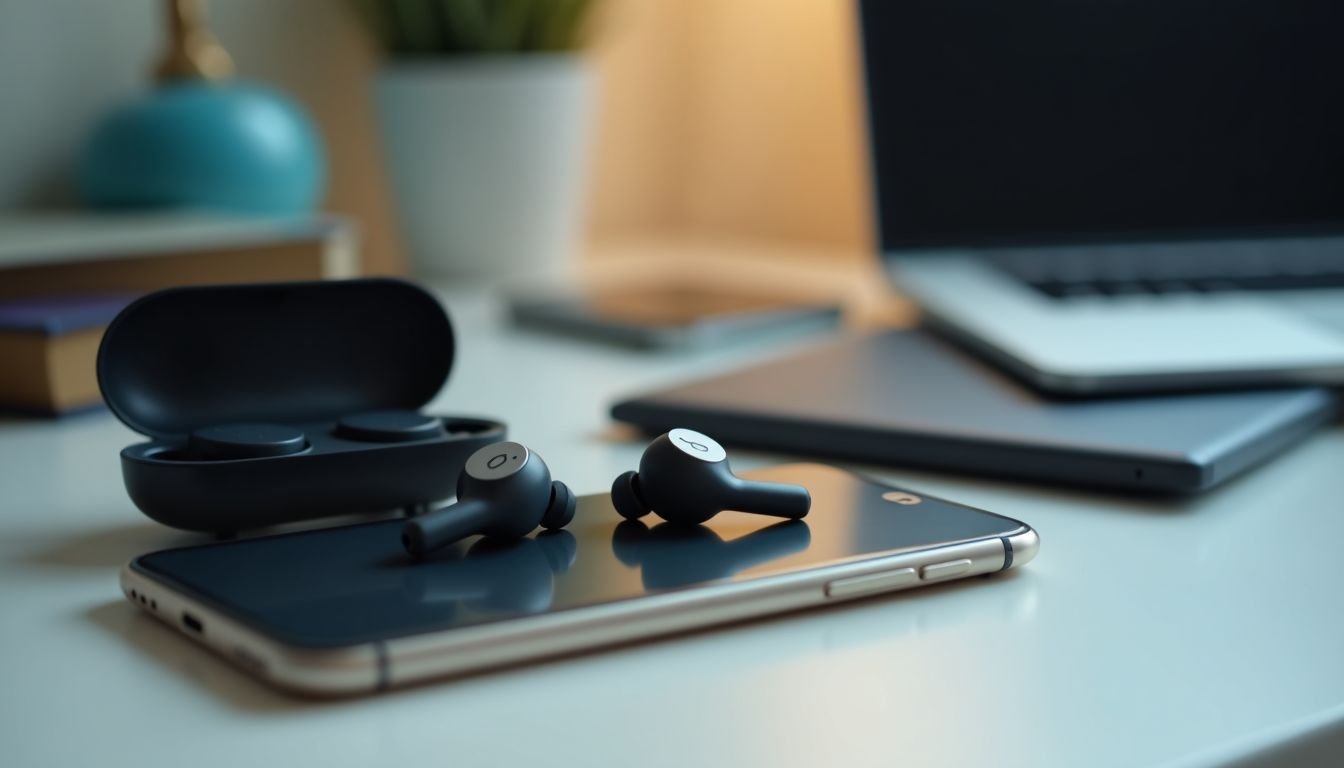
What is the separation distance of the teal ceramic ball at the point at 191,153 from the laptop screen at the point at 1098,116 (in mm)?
492

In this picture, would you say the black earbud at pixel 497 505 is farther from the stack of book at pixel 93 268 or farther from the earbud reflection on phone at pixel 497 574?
the stack of book at pixel 93 268

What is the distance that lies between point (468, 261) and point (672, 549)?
889 mm

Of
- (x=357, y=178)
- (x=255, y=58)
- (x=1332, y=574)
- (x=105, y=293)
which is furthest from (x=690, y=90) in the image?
(x=1332, y=574)

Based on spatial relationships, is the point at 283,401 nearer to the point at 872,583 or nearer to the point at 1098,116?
the point at 872,583

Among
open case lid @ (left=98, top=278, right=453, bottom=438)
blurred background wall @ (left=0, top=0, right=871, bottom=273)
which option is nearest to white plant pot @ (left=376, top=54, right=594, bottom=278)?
blurred background wall @ (left=0, top=0, right=871, bottom=273)

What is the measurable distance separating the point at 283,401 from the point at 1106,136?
0.64 metres

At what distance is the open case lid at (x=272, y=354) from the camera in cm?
52

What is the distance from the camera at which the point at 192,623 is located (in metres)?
0.40

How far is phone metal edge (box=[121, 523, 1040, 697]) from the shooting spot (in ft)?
1.16

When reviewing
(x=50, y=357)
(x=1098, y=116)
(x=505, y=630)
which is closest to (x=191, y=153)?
(x=50, y=357)

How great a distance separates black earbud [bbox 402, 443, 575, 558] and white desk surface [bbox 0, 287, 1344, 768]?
0.06 metres

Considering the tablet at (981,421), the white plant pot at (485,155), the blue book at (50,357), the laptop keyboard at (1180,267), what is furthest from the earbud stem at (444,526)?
the white plant pot at (485,155)

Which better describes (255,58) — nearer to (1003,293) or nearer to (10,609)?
(1003,293)

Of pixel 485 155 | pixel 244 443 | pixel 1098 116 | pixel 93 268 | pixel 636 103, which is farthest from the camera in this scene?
pixel 636 103
